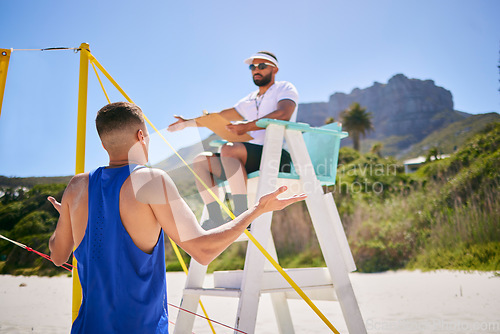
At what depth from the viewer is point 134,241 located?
1303 millimetres

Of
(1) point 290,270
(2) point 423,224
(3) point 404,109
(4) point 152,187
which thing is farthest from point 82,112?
(3) point 404,109

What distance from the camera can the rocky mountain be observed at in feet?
275

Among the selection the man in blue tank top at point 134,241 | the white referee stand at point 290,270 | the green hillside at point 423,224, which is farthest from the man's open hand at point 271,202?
the green hillside at point 423,224

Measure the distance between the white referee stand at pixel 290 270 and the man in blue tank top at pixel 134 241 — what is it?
0.76 meters

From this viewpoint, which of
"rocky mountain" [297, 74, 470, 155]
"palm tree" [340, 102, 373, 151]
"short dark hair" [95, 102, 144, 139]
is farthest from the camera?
"rocky mountain" [297, 74, 470, 155]

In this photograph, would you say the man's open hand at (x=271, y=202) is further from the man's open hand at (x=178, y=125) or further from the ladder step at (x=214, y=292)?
the man's open hand at (x=178, y=125)

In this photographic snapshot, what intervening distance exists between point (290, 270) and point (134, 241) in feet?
3.90

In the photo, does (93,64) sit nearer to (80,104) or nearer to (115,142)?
(80,104)

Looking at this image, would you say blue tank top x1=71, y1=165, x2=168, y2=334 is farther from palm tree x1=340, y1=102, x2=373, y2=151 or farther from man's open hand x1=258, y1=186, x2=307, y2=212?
palm tree x1=340, y1=102, x2=373, y2=151

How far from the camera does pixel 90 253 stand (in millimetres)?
1318

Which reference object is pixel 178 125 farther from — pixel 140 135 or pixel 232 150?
pixel 140 135

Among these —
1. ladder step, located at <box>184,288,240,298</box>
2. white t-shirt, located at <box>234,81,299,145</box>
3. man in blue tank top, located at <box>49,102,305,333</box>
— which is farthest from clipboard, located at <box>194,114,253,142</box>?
man in blue tank top, located at <box>49,102,305,333</box>

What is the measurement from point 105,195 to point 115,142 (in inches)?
8.7

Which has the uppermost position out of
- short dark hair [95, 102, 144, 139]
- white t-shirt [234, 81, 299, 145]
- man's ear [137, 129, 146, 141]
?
white t-shirt [234, 81, 299, 145]
